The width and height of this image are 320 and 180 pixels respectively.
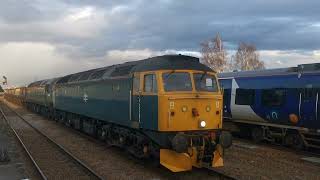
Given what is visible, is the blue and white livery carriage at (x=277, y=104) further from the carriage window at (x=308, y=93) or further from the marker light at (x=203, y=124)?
the marker light at (x=203, y=124)

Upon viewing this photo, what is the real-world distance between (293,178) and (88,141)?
35.6 ft

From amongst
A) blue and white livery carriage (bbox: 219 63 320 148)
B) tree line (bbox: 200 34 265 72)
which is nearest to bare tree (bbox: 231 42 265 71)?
tree line (bbox: 200 34 265 72)

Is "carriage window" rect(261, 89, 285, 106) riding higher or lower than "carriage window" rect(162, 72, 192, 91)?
lower

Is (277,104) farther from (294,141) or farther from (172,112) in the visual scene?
(172,112)

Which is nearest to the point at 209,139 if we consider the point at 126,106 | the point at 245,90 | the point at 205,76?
the point at 205,76

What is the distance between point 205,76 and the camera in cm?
1295

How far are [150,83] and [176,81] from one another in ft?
2.51

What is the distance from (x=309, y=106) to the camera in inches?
646

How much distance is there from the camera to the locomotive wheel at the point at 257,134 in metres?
20.0

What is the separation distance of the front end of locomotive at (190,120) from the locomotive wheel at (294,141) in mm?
5950

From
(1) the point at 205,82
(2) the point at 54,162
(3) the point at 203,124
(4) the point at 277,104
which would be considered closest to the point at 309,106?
(4) the point at 277,104

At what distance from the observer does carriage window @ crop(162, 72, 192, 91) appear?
40.6 ft

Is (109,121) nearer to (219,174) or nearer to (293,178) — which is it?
(219,174)

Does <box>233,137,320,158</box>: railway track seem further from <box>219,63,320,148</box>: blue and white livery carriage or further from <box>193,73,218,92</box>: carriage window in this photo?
<box>193,73,218,92</box>: carriage window
